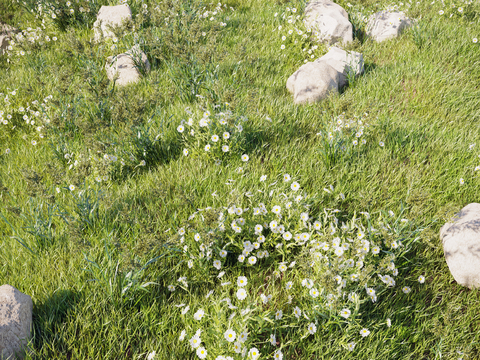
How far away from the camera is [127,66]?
4.71m

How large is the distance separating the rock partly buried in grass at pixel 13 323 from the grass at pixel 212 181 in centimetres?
9

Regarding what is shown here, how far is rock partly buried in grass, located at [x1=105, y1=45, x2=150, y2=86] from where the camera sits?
460 cm

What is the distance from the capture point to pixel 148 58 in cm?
500

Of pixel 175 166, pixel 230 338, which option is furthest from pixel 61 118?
pixel 230 338

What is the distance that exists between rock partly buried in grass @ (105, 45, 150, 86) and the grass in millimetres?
202

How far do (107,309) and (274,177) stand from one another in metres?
1.84

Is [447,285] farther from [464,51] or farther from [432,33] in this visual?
[432,33]

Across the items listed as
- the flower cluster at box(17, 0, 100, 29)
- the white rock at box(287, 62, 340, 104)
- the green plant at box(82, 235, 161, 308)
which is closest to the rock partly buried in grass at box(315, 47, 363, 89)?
the white rock at box(287, 62, 340, 104)

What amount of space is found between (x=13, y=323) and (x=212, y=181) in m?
1.83

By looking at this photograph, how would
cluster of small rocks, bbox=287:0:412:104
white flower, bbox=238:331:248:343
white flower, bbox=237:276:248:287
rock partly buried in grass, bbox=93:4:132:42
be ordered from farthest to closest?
rock partly buried in grass, bbox=93:4:132:42 < cluster of small rocks, bbox=287:0:412:104 < white flower, bbox=237:276:248:287 < white flower, bbox=238:331:248:343

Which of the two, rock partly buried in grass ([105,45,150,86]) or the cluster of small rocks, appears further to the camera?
rock partly buried in grass ([105,45,150,86])

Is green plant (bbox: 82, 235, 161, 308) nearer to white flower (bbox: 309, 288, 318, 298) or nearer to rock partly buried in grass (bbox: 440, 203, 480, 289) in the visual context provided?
white flower (bbox: 309, 288, 318, 298)

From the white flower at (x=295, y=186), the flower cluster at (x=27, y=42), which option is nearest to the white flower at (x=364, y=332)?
the white flower at (x=295, y=186)

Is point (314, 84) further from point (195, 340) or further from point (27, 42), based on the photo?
point (27, 42)
